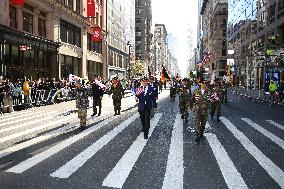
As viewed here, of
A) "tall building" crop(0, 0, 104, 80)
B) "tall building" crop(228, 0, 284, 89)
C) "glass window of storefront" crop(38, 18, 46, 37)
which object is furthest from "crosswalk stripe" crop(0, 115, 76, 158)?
"tall building" crop(228, 0, 284, 89)

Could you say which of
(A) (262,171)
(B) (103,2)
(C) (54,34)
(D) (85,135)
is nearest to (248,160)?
(A) (262,171)

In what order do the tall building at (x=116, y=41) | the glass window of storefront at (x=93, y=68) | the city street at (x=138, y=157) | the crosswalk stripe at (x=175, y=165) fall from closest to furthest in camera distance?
the crosswalk stripe at (x=175, y=165) < the city street at (x=138, y=157) < the glass window of storefront at (x=93, y=68) < the tall building at (x=116, y=41)

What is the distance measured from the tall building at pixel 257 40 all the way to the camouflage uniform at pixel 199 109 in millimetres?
28412

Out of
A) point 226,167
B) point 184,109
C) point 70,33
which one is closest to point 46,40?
point 70,33

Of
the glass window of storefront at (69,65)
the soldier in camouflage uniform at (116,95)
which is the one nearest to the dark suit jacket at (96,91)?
the soldier in camouflage uniform at (116,95)

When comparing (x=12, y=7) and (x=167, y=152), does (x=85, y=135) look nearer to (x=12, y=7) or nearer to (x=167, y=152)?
(x=167, y=152)

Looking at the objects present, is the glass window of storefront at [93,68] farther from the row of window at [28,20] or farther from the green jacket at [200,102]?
the green jacket at [200,102]

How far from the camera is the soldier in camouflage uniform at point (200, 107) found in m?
10.5

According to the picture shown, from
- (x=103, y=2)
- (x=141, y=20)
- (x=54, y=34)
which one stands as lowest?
(x=54, y=34)

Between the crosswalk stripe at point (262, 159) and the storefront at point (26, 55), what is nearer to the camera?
the crosswalk stripe at point (262, 159)

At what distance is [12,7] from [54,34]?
23.4 ft

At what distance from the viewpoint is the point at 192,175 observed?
6957mm

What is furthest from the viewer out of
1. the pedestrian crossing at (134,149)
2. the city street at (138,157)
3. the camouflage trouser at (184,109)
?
the camouflage trouser at (184,109)

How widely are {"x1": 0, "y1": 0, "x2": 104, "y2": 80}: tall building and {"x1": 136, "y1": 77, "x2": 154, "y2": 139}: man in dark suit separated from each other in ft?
56.1
